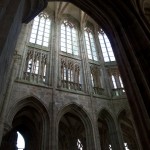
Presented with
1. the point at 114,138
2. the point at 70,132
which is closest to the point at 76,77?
the point at 70,132

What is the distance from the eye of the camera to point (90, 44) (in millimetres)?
16141

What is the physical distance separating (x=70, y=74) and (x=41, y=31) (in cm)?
465

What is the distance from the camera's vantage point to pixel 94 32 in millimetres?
17375

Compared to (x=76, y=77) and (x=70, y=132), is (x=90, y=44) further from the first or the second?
(x=70, y=132)

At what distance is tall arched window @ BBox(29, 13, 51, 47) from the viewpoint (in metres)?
13.7

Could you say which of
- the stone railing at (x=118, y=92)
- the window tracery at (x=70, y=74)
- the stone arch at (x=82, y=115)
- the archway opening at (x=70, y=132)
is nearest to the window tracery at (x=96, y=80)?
the stone railing at (x=118, y=92)

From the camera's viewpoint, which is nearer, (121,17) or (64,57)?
(121,17)

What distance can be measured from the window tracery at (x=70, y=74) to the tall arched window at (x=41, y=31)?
Result: 2.24 meters

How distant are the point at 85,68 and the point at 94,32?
215 inches

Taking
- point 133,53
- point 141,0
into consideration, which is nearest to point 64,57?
point 141,0

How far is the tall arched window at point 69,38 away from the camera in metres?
14.6

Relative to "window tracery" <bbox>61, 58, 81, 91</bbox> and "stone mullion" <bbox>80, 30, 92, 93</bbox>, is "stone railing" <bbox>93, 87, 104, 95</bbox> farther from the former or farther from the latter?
"window tracery" <bbox>61, 58, 81, 91</bbox>

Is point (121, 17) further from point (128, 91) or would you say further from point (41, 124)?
point (41, 124)

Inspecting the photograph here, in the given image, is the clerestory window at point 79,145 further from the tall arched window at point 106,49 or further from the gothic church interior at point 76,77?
the tall arched window at point 106,49
